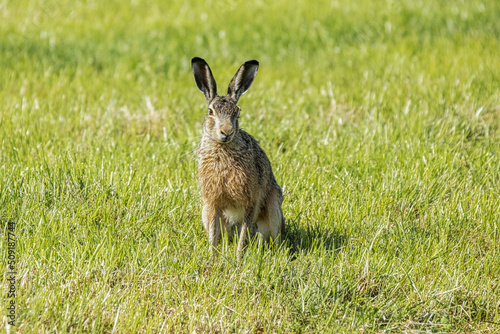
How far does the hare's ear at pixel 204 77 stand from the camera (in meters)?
4.50

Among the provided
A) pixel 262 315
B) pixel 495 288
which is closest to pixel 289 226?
pixel 262 315

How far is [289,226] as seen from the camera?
4891 millimetres

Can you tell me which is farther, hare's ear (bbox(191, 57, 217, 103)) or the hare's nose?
hare's ear (bbox(191, 57, 217, 103))

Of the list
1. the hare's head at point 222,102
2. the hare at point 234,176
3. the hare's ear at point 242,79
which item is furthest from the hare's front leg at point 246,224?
the hare's ear at point 242,79

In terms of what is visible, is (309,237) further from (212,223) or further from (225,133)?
(225,133)

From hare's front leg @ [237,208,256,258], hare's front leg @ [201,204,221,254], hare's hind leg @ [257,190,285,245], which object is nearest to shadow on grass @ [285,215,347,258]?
hare's hind leg @ [257,190,285,245]

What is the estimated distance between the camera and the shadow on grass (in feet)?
15.0

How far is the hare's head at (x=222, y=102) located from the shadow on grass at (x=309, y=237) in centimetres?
95

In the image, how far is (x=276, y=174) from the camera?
5758 millimetres

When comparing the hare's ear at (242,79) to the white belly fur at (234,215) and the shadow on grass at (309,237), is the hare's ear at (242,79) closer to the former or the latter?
the white belly fur at (234,215)

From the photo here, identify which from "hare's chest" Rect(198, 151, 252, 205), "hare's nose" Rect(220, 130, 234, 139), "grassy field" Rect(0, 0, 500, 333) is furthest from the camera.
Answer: "hare's chest" Rect(198, 151, 252, 205)

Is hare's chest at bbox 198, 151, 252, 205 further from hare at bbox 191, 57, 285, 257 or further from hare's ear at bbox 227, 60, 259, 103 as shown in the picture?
hare's ear at bbox 227, 60, 259, 103

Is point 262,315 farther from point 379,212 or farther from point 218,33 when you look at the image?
point 218,33

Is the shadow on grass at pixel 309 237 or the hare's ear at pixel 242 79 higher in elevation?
the hare's ear at pixel 242 79
